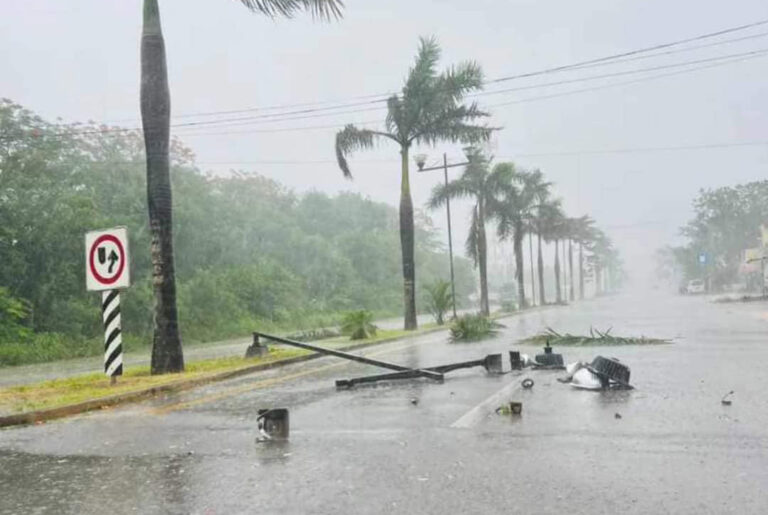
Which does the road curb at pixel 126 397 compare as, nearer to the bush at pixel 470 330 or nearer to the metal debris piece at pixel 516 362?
the metal debris piece at pixel 516 362

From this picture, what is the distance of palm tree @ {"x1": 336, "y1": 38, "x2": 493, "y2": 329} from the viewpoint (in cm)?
2761

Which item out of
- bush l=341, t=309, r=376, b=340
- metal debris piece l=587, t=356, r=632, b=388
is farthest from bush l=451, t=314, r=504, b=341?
metal debris piece l=587, t=356, r=632, b=388

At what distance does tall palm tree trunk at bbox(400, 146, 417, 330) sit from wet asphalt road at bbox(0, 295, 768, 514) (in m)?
17.2

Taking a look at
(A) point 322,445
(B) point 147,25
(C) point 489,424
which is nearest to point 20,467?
(A) point 322,445

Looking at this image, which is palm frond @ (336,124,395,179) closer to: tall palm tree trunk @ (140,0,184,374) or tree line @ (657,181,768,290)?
tall palm tree trunk @ (140,0,184,374)

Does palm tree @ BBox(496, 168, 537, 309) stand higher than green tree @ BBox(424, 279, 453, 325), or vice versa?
palm tree @ BBox(496, 168, 537, 309)

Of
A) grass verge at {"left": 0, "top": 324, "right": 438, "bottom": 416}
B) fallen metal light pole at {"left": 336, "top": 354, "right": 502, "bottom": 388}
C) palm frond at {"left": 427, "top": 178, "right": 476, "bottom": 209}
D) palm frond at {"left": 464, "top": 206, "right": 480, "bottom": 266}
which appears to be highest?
palm frond at {"left": 427, "top": 178, "right": 476, "bottom": 209}

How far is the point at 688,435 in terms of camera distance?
669cm

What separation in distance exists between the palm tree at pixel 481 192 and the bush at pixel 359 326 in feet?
56.6

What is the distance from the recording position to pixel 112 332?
11711 mm

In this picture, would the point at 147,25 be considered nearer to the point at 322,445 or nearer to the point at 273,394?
the point at 273,394

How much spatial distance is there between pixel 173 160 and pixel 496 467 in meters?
38.0

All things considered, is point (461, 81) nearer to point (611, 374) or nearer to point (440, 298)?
point (440, 298)

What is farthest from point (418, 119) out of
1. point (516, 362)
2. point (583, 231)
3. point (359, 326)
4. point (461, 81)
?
point (583, 231)
